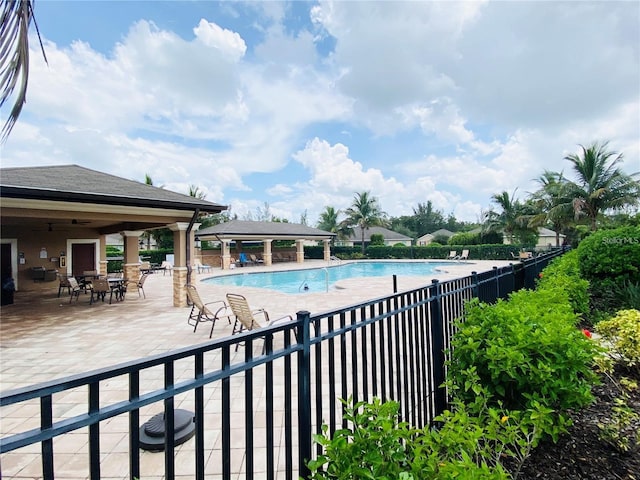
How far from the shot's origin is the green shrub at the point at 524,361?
238cm

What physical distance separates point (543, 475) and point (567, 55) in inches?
502

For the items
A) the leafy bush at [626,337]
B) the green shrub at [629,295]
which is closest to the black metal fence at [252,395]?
the leafy bush at [626,337]

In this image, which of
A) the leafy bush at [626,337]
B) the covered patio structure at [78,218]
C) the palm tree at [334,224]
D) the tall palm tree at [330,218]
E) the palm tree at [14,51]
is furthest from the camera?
the tall palm tree at [330,218]

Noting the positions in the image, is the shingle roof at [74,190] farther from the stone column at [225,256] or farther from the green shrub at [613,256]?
the stone column at [225,256]

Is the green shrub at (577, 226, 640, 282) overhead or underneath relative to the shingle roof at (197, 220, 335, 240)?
underneath

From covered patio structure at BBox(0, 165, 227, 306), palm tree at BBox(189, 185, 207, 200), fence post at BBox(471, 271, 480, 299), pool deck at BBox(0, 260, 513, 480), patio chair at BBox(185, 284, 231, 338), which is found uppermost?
palm tree at BBox(189, 185, 207, 200)

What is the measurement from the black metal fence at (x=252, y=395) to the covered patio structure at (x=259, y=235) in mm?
20828

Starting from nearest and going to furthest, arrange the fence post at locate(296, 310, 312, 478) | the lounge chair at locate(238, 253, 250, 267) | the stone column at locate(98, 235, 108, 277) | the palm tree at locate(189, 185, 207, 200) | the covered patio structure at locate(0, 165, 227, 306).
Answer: the fence post at locate(296, 310, 312, 478) → the covered patio structure at locate(0, 165, 227, 306) → the stone column at locate(98, 235, 108, 277) → the lounge chair at locate(238, 253, 250, 267) → the palm tree at locate(189, 185, 207, 200)

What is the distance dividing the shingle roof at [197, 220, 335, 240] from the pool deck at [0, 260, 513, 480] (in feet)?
42.2

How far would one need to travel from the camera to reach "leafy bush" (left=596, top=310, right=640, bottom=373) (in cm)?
376

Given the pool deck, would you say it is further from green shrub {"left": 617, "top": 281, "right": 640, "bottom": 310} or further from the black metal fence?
green shrub {"left": 617, "top": 281, "right": 640, "bottom": 310}

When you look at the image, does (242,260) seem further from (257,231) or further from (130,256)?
(130,256)

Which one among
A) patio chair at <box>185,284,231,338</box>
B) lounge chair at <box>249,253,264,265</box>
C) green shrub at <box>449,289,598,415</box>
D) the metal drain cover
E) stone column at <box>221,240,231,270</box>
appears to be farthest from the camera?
lounge chair at <box>249,253,264,265</box>

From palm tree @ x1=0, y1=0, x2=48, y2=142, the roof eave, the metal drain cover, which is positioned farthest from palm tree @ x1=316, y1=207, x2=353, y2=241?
palm tree @ x1=0, y1=0, x2=48, y2=142
